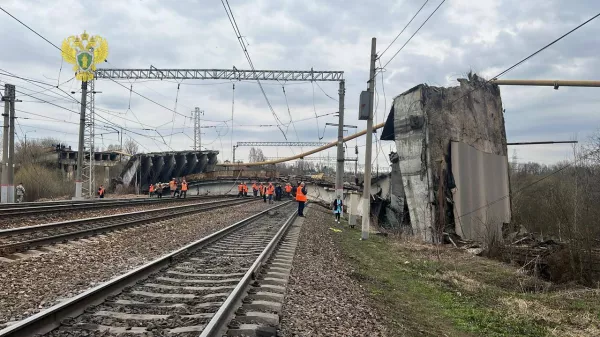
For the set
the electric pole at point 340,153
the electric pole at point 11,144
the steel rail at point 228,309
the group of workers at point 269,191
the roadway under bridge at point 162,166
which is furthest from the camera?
Result: the roadway under bridge at point 162,166

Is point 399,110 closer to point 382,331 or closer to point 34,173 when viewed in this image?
point 382,331

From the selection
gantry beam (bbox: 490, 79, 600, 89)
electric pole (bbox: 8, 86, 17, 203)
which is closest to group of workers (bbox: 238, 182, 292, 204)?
electric pole (bbox: 8, 86, 17, 203)

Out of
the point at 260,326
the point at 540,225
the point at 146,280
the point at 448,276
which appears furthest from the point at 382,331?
the point at 540,225

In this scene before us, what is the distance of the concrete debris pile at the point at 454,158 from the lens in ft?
61.2

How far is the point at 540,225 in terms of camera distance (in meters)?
21.6

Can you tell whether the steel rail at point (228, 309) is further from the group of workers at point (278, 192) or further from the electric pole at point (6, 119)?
the electric pole at point (6, 119)

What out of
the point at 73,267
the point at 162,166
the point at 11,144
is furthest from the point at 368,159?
the point at 162,166

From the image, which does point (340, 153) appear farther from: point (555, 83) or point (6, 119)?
point (6, 119)

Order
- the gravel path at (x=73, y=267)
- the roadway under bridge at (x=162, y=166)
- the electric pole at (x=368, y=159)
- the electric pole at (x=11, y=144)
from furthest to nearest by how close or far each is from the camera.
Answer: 1. the roadway under bridge at (x=162, y=166)
2. the electric pole at (x=11, y=144)
3. the electric pole at (x=368, y=159)
4. the gravel path at (x=73, y=267)

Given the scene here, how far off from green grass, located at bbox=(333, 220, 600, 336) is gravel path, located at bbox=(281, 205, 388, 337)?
0.97 feet

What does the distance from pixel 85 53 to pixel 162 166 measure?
94.4 feet

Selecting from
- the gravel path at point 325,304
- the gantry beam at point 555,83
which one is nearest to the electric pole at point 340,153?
the gantry beam at point 555,83

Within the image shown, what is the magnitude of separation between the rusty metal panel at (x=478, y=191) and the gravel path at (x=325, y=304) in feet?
33.1

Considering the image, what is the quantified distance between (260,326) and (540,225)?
20.6m
